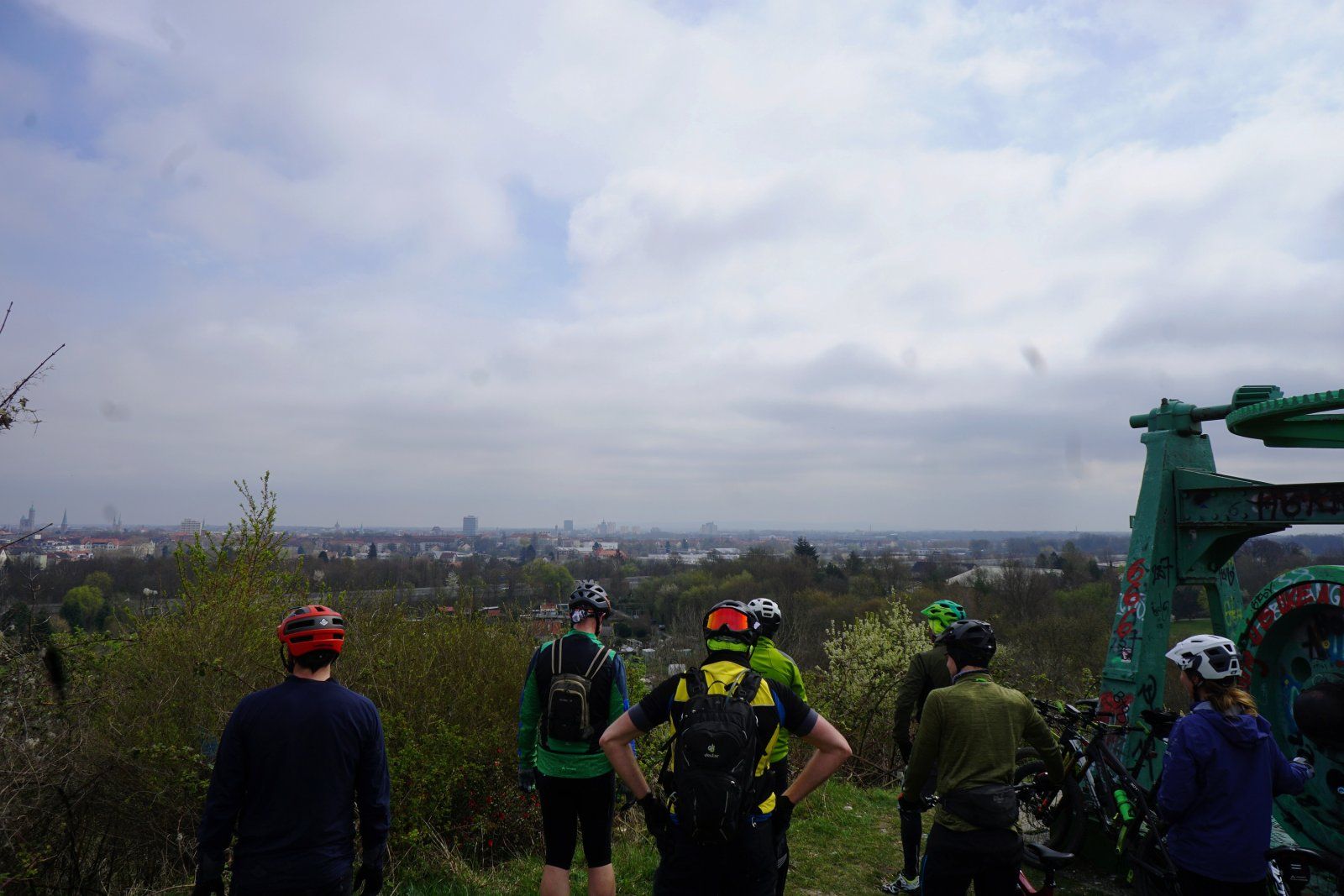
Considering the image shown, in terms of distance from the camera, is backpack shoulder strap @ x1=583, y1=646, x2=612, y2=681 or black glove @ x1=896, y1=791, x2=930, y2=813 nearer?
black glove @ x1=896, y1=791, x2=930, y2=813

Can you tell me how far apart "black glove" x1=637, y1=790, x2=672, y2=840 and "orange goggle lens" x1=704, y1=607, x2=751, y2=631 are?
2.43 feet

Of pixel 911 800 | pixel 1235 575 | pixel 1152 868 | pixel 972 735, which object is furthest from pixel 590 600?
pixel 1235 575

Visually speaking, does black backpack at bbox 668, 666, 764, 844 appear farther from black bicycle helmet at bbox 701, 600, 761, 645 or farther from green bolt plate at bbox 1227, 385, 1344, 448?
green bolt plate at bbox 1227, 385, 1344, 448

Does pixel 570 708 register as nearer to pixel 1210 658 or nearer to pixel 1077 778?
pixel 1210 658

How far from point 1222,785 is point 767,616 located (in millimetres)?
2457

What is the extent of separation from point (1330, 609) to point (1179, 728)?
8.63ft

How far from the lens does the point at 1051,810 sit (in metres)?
6.13

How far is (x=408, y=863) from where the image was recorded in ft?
19.1

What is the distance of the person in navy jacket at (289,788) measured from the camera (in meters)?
3.04

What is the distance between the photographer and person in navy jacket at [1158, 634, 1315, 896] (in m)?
3.56

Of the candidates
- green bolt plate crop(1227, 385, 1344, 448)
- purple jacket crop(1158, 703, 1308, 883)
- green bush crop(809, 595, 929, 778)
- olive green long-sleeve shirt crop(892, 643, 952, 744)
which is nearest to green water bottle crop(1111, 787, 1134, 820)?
olive green long-sleeve shirt crop(892, 643, 952, 744)

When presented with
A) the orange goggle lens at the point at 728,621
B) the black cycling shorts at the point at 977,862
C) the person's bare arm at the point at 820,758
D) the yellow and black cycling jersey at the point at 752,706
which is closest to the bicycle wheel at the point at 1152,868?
the black cycling shorts at the point at 977,862

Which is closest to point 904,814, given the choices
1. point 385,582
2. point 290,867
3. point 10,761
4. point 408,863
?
point 408,863

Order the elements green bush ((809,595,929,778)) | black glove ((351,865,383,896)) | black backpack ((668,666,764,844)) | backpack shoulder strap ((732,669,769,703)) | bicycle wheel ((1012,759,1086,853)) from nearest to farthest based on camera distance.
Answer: black backpack ((668,666,764,844))
backpack shoulder strap ((732,669,769,703))
black glove ((351,865,383,896))
bicycle wheel ((1012,759,1086,853))
green bush ((809,595,929,778))
